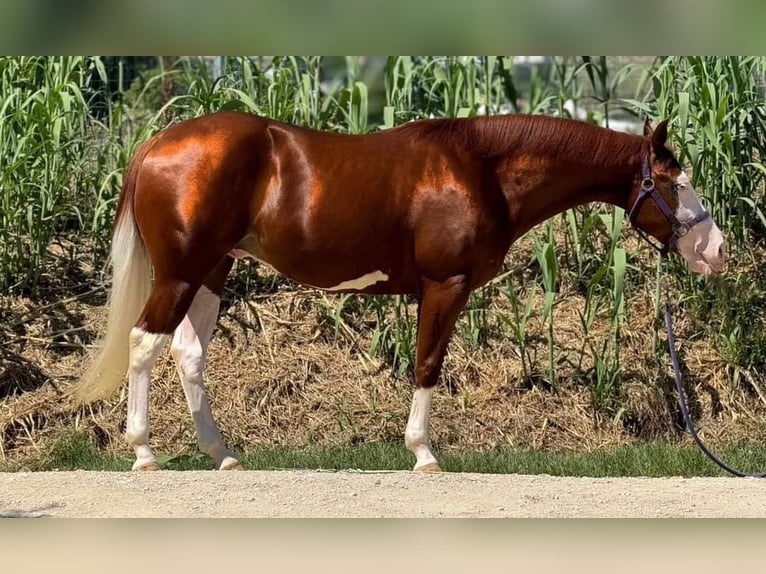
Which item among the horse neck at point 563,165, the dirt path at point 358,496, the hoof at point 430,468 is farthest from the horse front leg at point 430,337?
the horse neck at point 563,165

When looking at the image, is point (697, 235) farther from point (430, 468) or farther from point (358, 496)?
point (358, 496)

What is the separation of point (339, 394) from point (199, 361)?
199 cm

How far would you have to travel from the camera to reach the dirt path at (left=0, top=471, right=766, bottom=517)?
466 centimetres

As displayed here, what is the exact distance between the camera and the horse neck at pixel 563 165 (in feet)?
19.2

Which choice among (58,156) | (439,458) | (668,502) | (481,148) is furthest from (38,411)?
(668,502)

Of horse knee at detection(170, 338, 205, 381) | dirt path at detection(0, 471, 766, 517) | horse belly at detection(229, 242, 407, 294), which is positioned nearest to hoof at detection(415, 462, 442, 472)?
dirt path at detection(0, 471, 766, 517)

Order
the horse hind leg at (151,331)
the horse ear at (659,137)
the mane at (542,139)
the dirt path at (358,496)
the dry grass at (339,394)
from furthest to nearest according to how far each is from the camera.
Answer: the dry grass at (339,394) → the mane at (542,139) → the horse ear at (659,137) → the horse hind leg at (151,331) → the dirt path at (358,496)

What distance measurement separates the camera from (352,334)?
808cm

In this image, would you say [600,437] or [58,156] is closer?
[600,437]

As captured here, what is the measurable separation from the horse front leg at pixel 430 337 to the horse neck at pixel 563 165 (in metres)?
0.47

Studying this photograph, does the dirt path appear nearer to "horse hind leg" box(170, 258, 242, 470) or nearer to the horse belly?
"horse hind leg" box(170, 258, 242, 470)

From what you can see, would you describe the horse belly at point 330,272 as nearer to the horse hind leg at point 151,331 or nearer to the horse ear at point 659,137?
the horse hind leg at point 151,331
